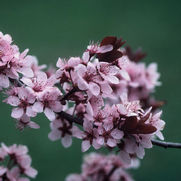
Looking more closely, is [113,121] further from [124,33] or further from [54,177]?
[124,33]

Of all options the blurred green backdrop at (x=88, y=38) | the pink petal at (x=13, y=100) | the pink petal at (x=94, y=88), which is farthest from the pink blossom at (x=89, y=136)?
the blurred green backdrop at (x=88, y=38)

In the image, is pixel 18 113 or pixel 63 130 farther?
pixel 63 130

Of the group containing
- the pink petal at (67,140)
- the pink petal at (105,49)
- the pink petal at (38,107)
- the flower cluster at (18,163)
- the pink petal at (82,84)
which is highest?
the pink petal at (105,49)

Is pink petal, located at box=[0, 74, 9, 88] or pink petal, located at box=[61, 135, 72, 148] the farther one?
pink petal, located at box=[61, 135, 72, 148]

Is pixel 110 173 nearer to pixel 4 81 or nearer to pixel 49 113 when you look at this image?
pixel 49 113

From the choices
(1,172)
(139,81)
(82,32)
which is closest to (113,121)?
(1,172)

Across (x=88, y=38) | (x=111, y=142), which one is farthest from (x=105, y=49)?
(x=88, y=38)

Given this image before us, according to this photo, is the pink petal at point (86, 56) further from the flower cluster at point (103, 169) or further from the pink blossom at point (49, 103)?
the flower cluster at point (103, 169)

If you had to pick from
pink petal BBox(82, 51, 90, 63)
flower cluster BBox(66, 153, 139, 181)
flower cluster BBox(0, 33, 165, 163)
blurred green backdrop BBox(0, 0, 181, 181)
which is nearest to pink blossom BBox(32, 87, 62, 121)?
flower cluster BBox(0, 33, 165, 163)

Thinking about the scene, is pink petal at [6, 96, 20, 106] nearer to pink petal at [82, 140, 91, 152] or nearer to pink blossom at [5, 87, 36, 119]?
pink blossom at [5, 87, 36, 119]
